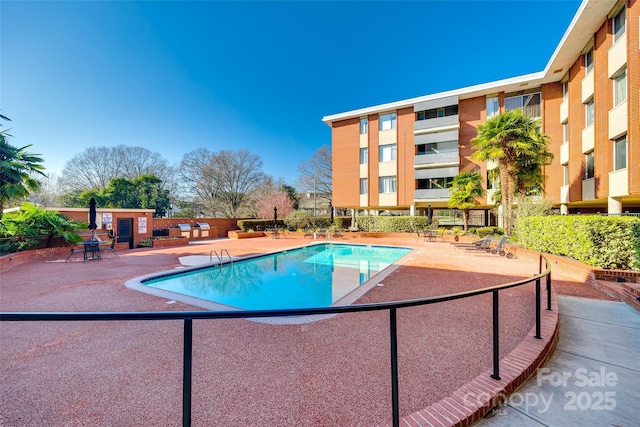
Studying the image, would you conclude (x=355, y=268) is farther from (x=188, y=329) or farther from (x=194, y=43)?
(x=194, y=43)

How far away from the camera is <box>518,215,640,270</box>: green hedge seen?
6613 mm

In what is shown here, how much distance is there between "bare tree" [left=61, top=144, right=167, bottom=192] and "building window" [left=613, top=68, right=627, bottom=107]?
146ft

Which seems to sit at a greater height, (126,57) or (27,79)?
(126,57)

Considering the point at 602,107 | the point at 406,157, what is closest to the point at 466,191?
the point at 406,157

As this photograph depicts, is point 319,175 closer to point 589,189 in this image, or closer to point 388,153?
point 388,153

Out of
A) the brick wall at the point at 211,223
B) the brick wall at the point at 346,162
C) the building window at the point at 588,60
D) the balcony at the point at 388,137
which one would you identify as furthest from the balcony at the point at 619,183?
the brick wall at the point at 211,223

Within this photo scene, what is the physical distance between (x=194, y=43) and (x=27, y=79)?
8.53m

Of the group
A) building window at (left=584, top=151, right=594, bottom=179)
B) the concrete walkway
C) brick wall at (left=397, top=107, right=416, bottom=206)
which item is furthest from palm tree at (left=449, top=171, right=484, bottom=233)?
the concrete walkway

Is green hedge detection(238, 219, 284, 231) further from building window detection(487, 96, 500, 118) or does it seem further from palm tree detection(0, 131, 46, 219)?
building window detection(487, 96, 500, 118)

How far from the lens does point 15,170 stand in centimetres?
1201

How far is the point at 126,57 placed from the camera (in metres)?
14.9

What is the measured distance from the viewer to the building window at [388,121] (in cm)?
2753

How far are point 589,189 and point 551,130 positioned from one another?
8279mm

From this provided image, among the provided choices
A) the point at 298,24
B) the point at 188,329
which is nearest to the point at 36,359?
the point at 188,329
